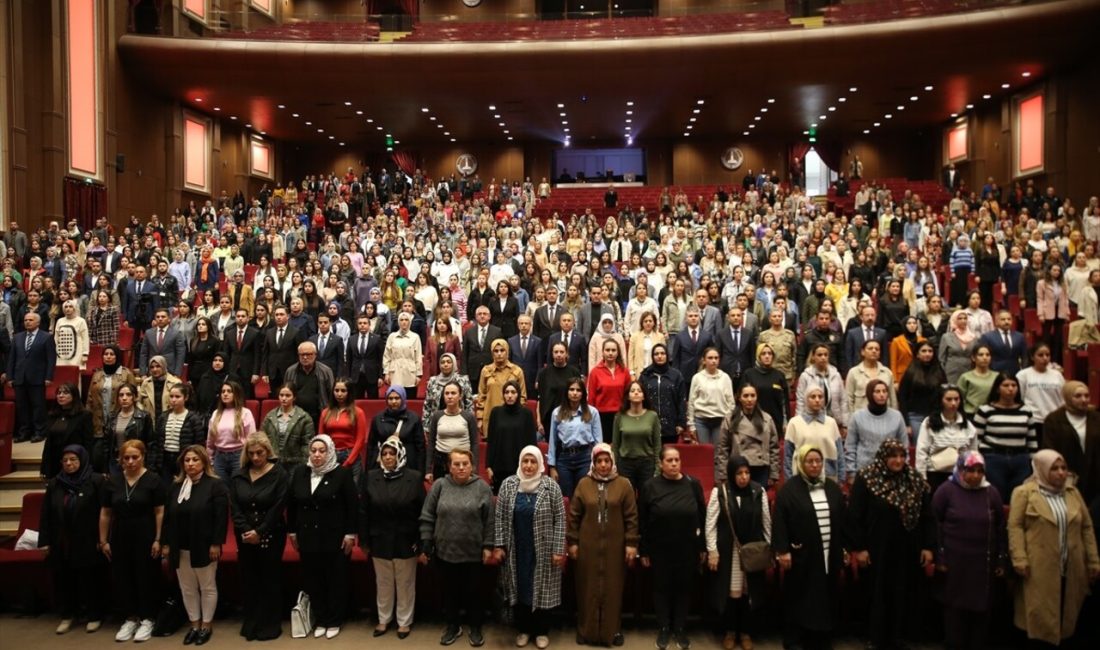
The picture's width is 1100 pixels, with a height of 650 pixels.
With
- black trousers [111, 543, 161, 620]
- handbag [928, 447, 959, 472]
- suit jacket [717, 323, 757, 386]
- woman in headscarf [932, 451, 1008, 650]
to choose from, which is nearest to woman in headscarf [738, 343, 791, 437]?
suit jacket [717, 323, 757, 386]

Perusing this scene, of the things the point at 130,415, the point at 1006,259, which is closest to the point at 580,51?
the point at 1006,259

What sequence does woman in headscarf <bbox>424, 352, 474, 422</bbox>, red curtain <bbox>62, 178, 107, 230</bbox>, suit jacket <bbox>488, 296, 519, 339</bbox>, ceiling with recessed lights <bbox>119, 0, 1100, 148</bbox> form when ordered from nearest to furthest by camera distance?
woman in headscarf <bbox>424, 352, 474, 422</bbox>
suit jacket <bbox>488, 296, 519, 339</bbox>
red curtain <bbox>62, 178, 107, 230</bbox>
ceiling with recessed lights <bbox>119, 0, 1100, 148</bbox>

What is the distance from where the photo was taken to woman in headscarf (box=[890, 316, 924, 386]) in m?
7.20

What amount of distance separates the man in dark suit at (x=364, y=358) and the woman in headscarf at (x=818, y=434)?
4.15 metres

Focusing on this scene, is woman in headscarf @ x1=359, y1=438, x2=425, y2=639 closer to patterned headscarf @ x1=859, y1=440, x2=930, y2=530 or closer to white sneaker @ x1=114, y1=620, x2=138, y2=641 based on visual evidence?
white sneaker @ x1=114, y1=620, x2=138, y2=641

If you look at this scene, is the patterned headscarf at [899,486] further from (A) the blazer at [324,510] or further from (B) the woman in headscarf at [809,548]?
(A) the blazer at [324,510]

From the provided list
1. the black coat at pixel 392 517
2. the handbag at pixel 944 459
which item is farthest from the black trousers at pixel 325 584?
the handbag at pixel 944 459

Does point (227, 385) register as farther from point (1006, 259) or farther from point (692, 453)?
point (1006, 259)

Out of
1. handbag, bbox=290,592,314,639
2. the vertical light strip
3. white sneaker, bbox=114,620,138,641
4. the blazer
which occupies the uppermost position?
the vertical light strip

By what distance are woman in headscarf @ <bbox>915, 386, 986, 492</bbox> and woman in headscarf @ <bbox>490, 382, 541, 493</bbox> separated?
8.87 ft

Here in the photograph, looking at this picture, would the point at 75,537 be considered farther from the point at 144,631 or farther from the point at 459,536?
the point at 459,536

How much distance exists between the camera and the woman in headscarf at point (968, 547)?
4.96m

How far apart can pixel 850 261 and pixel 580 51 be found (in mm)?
9473

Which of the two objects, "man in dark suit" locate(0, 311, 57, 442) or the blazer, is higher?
"man in dark suit" locate(0, 311, 57, 442)
